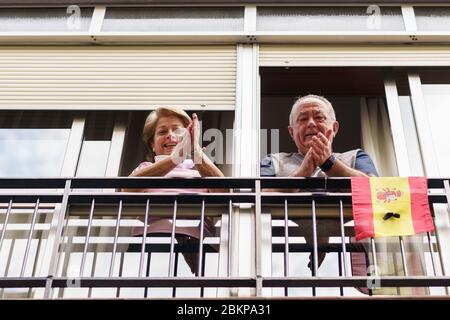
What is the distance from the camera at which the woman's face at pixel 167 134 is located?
571 centimetres

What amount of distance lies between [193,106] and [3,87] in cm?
175

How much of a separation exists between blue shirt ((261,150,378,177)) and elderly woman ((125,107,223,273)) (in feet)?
1.38

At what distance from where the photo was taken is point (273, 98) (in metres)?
6.91

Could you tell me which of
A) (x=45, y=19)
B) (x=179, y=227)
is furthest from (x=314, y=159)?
(x=45, y=19)

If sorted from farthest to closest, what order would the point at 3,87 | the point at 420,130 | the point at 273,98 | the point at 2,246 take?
the point at 273,98 < the point at 3,87 < the point at 420,130 < the point at 2,246

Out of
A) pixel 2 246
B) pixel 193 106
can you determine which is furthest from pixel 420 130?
pixel 2 246

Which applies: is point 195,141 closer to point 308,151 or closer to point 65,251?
point 308,151

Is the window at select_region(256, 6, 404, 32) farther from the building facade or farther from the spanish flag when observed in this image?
the spanish flag

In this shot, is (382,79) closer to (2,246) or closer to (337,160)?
(337,160)

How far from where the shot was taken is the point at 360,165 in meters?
5.53

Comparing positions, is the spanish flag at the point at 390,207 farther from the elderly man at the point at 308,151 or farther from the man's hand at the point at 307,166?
the man's hand at the point at 307,166

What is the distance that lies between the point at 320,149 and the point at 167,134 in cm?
130

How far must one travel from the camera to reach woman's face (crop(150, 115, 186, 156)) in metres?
5.71

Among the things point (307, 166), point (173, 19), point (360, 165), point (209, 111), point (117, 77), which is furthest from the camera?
point (173, 19)
